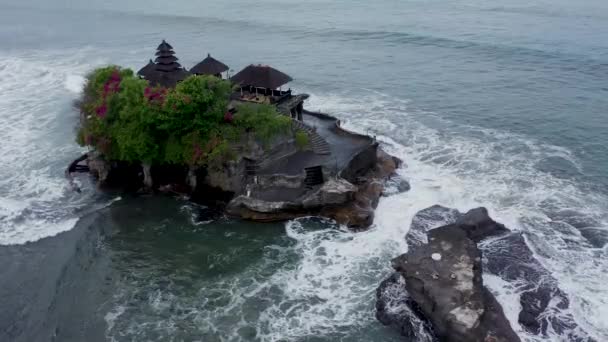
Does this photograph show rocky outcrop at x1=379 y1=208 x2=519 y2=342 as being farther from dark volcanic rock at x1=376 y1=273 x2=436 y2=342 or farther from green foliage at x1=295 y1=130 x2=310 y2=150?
green foliage at x1=295 y1=130 x2=310 y2=150

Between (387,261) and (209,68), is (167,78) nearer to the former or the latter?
(209,68)

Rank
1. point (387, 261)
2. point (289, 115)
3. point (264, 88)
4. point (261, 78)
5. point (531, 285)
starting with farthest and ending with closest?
point (264, 88) → point (261, 78) → point (289, 115) → point (387, 261) → point (531, 285)

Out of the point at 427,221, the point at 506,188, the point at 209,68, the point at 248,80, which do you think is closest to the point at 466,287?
the point at 427,221

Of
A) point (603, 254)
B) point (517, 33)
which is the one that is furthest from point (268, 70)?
point (517, 33)

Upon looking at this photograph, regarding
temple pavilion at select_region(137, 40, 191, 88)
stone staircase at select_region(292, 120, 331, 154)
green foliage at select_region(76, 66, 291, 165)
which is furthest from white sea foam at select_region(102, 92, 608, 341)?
temple pavilion at select_region(137, 40, 191, 88)

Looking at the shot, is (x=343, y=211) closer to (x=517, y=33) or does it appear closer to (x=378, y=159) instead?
(x=378, y=159)

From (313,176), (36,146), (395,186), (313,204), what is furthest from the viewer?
(36,146)

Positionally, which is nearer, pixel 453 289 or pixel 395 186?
pixel 453 289
